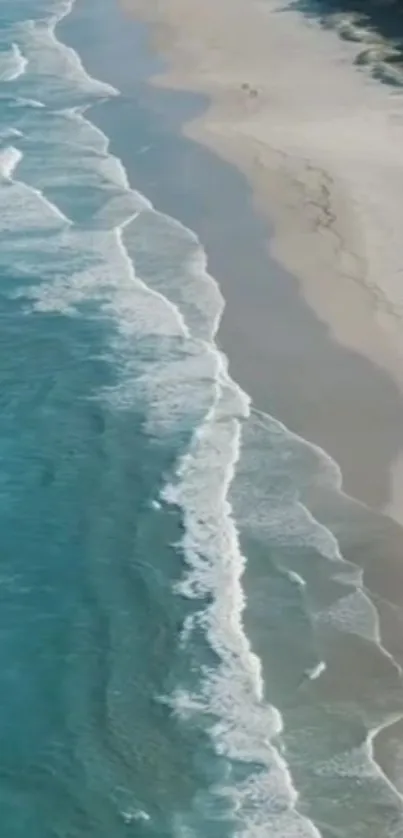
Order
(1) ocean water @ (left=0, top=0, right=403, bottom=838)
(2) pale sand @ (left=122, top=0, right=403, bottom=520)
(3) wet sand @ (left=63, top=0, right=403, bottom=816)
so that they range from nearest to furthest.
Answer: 1. (1) ocean water @ (left=0, top=0, right=403, bottom=838)
2. (3) wet sand @ (left=63, top=0, right=403, bottom=816)
3. (2) pale sand @ (left=122, top=0, right=403, bottom=520)

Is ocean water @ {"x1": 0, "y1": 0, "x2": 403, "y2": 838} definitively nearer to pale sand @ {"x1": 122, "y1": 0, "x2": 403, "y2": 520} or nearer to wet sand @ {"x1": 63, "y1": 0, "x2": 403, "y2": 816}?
wet sand @ {"x1": 63, "y1": 0, "x2": 403, "y2": 816}

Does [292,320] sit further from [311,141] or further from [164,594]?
[311,141]

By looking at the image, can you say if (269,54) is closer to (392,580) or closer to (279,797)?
(392,580)

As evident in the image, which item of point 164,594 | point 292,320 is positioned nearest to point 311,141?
point 292,320

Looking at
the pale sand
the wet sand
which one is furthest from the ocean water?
the pale sand

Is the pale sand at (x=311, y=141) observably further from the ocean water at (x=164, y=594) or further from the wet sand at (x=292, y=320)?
the ocean water at (x=164, y=594)

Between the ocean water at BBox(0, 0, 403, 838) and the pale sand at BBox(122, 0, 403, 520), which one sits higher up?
the ocean water at BBox(0, 0, 403, 838)

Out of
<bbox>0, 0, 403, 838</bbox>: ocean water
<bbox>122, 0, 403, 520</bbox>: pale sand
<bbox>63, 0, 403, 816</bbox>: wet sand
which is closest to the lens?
<bbox>0, 0, 403, 838</bbox>: ocean water
